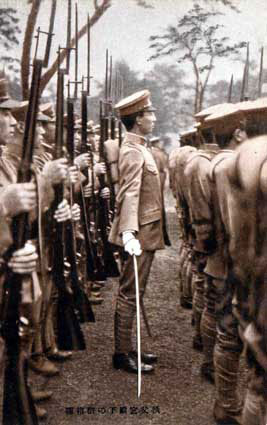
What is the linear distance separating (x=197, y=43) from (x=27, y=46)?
0.99 m

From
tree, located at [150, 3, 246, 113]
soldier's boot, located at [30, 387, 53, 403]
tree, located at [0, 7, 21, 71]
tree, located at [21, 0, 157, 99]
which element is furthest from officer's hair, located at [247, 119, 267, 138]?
soldier's boot, located at [30, 387, 53, 403]

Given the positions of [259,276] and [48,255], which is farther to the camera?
[48,255]

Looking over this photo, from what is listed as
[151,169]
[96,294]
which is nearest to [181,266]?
[96,294]

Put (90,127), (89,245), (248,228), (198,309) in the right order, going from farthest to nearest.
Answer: (90,127) < (89,245) < (198,309) < (248,228)

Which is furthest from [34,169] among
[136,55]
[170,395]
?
[170,395]

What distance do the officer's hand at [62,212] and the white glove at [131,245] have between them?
0.42 metres

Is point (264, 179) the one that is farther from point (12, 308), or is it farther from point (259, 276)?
point (12, 308)

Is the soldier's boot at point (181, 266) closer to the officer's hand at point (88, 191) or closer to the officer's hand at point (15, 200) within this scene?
the officer's hand at point (88, 191)

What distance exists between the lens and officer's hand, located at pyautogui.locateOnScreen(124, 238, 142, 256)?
13.4 feet

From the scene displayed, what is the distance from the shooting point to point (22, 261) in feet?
11.1

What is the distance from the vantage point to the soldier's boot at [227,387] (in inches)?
145

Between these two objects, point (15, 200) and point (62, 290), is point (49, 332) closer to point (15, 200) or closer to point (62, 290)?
point (62, 290)

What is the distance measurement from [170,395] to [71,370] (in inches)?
26.7

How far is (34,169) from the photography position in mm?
3496
